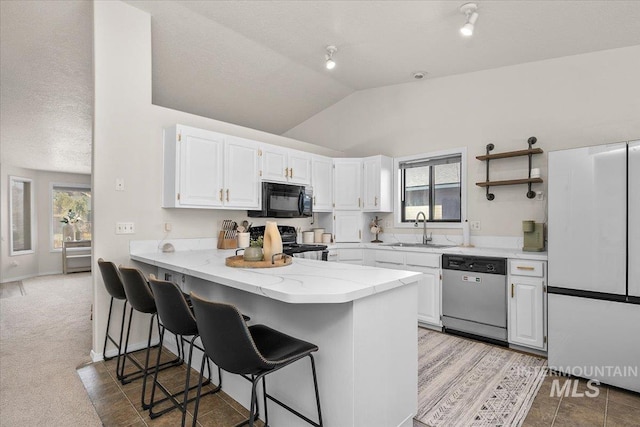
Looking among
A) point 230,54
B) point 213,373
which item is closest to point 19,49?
point 230,54

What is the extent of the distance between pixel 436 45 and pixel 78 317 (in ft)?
17.4

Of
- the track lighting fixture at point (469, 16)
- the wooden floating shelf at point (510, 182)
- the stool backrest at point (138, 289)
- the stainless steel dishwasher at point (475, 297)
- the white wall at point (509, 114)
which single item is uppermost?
the track lighting fixture at point (469, 16)

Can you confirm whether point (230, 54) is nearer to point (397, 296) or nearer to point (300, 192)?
point (300, 192)

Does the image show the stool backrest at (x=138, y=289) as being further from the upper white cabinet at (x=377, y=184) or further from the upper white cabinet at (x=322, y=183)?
the upper white cabinet at (x=377, y=184)

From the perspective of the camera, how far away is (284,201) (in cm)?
401

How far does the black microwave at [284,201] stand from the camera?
3.81m

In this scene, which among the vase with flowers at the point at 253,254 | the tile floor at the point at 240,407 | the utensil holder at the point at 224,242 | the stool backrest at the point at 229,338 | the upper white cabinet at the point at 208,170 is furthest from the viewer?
the utensil holder at the point at 224,242

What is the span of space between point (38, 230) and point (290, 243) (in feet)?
22.7

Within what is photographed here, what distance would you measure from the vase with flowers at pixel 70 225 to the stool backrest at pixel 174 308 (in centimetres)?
812

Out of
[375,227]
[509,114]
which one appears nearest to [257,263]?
[375,227]

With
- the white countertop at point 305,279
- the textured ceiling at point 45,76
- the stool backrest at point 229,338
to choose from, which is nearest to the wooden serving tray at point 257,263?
the white countertop at point 305,279

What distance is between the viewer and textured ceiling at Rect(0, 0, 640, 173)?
2.85 meters

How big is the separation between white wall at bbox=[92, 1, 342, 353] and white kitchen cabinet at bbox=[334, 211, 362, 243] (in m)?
2.32

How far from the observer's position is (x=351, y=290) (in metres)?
1.47
